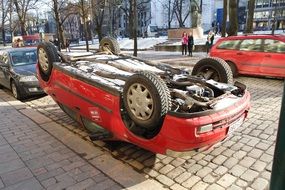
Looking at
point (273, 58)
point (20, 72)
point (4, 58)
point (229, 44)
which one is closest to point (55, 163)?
point (20, 72)

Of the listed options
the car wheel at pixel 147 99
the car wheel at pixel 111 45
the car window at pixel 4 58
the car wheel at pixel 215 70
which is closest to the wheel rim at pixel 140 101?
the car wheel at pixel 147 99

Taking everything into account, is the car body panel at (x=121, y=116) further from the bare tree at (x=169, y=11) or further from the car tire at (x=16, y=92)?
the bare tree at (x=169, y=11)

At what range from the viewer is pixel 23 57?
9.32 metres

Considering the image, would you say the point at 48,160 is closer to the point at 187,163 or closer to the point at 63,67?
the point at 63,67

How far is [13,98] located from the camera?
8719 millimetres

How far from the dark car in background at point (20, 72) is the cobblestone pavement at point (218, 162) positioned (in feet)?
10.5

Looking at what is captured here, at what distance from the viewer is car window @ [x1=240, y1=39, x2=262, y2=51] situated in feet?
31.5

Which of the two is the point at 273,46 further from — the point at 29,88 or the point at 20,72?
the point at 20,72

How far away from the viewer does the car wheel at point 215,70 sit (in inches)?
181

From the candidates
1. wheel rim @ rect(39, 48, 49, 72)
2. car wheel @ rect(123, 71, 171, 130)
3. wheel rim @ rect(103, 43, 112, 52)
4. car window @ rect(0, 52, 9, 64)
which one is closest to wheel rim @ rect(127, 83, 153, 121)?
car wheel @ rect(123, 71, 171, 130)

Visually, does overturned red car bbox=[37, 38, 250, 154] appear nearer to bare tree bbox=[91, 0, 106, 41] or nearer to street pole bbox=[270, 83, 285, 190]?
street pole bbox=[270, 83, 285, 190]

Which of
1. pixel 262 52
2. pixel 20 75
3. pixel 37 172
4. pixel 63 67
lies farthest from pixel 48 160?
pixel 262 52

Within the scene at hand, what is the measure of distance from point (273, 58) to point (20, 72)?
7887 mm

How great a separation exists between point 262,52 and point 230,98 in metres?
6.57
